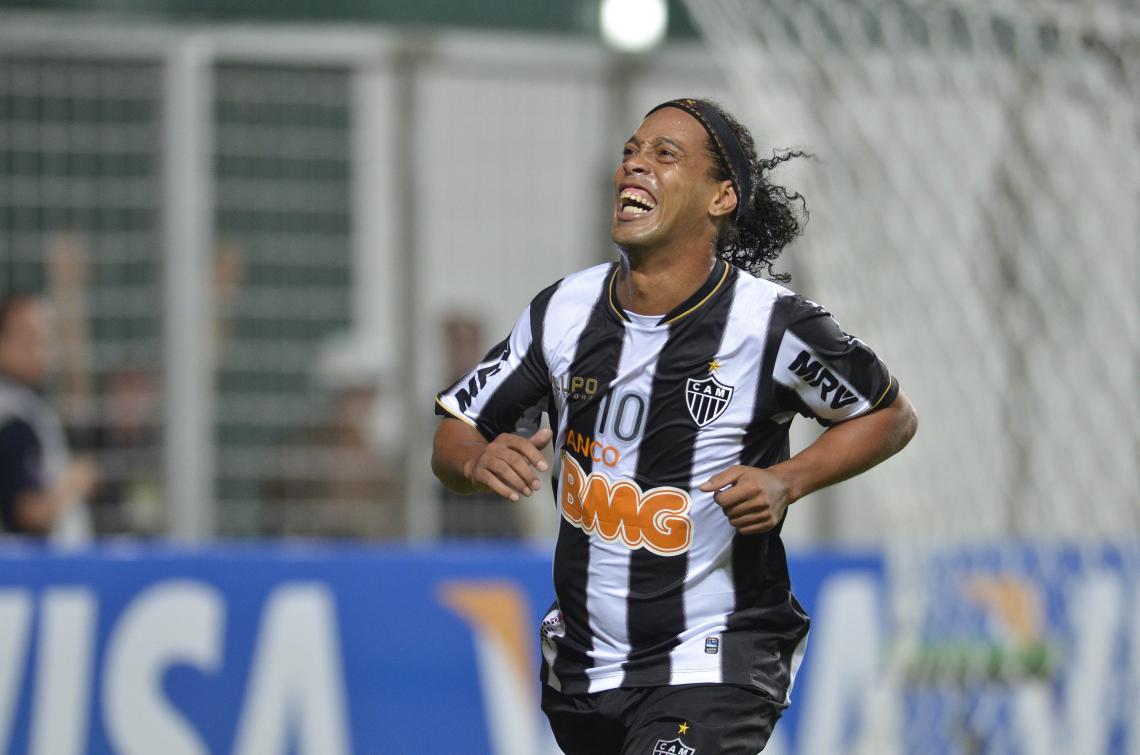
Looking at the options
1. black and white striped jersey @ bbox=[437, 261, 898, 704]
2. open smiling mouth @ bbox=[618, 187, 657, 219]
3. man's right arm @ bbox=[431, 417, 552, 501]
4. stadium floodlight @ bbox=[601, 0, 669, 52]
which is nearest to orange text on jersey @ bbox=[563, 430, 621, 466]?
black and white striped jersey @ bbox=[437, 261, 898, 704]

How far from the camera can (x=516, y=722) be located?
7516 mm

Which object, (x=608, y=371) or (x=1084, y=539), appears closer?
(x=608, y=371)

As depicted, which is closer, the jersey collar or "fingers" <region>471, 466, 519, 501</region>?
"fingers" <region>471, 466, 519, 501</region>

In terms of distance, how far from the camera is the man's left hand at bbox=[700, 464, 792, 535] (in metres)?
3.88

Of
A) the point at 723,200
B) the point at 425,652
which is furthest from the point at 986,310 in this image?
the point at 723,200

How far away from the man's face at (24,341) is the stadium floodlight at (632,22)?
296 cm

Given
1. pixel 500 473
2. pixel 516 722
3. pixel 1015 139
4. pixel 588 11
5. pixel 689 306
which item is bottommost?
pixel 516 722

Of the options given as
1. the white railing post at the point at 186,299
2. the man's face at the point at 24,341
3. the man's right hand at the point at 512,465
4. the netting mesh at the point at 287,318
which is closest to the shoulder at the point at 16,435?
the man's face at the point at 24,341

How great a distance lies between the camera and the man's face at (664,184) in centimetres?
414

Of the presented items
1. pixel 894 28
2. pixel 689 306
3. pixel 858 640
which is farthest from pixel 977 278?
pixel 689 306

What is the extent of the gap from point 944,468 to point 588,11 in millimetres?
3007

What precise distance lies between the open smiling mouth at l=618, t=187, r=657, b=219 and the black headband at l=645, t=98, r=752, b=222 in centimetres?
21

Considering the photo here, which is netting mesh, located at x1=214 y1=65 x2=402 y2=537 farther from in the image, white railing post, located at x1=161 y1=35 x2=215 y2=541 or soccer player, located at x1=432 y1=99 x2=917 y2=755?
soccer player, located at x1=432 y1=99 x2=917 y2=755

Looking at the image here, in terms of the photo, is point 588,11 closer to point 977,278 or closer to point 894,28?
point 894,28
